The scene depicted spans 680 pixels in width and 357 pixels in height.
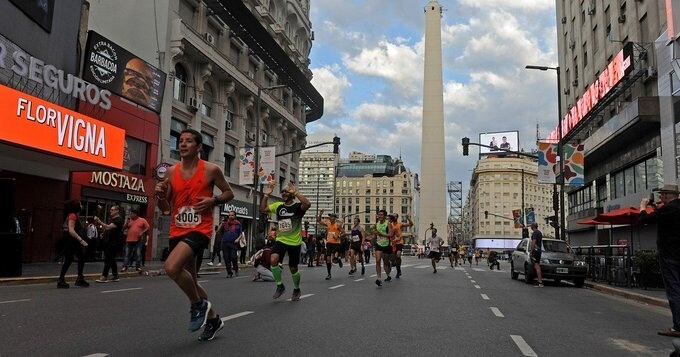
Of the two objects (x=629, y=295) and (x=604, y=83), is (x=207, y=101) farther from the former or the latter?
(x=629, y=295)

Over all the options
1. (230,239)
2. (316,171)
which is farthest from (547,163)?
(316,171)

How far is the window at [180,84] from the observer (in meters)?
30.6

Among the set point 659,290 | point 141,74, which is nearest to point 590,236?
point 659,290

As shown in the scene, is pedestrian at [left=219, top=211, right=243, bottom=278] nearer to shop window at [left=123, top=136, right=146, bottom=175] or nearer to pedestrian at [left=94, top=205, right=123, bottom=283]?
pedestrian at [left=94, top=205, right=123, bottom=283]

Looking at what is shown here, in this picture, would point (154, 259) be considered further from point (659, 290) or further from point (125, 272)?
point (659, 290)

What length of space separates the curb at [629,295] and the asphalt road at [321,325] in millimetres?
902

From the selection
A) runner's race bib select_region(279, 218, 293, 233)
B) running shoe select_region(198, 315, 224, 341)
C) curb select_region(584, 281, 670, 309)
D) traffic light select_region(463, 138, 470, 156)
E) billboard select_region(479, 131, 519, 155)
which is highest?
billboard select_region(479, 131, 519, 155)

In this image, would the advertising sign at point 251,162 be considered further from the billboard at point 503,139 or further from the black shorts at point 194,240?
the billboard at point 503,139

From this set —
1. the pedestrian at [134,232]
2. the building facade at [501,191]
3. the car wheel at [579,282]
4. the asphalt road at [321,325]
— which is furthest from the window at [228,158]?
the building facade at [501,191]

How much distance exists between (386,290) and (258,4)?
107 ft

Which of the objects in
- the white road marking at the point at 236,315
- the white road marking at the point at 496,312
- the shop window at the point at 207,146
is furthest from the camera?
the shop window at the point at 207,146

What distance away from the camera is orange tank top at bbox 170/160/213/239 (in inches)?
212

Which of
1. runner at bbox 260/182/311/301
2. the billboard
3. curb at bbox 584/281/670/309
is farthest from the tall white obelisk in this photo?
runner at bbox 260/182/311/301

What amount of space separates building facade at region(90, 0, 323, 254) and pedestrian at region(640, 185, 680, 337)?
20330mm
